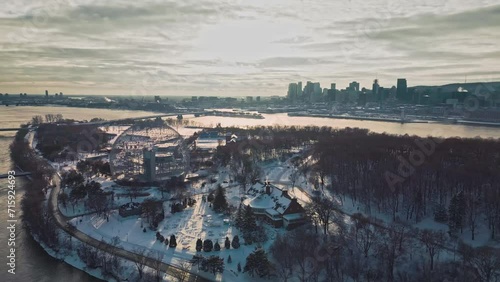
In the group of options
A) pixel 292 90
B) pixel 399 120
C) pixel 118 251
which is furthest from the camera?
pixel 292 90

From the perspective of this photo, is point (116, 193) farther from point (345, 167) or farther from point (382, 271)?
point (382, 271)

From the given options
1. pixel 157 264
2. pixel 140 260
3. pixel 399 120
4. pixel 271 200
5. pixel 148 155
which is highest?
pixel 148 155

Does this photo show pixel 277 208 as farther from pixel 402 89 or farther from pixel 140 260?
pixel 402 89

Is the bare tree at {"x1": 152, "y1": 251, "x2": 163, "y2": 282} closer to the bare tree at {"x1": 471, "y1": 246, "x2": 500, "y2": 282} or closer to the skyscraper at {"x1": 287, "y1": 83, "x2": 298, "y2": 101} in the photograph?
the bare tree at {"x1": 471, "y1": 246, "x2": 500, "y2": 282}

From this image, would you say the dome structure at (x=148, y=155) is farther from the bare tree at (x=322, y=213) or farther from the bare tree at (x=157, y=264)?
the bare tree at (x=322, y=213)

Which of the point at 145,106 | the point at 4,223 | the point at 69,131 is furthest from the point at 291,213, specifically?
the point at 145,106

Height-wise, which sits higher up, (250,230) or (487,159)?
(487,159)

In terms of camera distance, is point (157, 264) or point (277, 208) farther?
point (277, 208)

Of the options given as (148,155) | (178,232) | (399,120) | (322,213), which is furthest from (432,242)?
(399,120)

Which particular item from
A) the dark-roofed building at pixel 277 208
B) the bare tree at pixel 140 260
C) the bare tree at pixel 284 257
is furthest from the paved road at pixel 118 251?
the dark-roofed building at pixel 277 208
